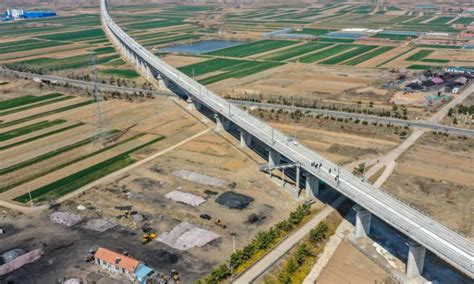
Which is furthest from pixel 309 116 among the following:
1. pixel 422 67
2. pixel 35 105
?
pixel 35 105

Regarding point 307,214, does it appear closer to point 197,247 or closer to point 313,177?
point 313,177

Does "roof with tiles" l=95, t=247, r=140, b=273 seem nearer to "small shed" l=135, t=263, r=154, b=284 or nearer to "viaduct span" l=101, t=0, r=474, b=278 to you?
"small shed" l=135, t=263, r=154, b=284

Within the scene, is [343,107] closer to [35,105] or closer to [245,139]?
[245,139]

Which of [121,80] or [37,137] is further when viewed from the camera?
[121,80]

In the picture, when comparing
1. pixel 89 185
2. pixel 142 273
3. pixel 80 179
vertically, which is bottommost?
pixel 142 273

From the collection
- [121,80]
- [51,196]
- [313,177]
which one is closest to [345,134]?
[313,177]

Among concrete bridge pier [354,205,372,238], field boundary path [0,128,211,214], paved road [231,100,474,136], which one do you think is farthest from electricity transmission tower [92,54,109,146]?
concrete bridge pier [354,205,372,238]
